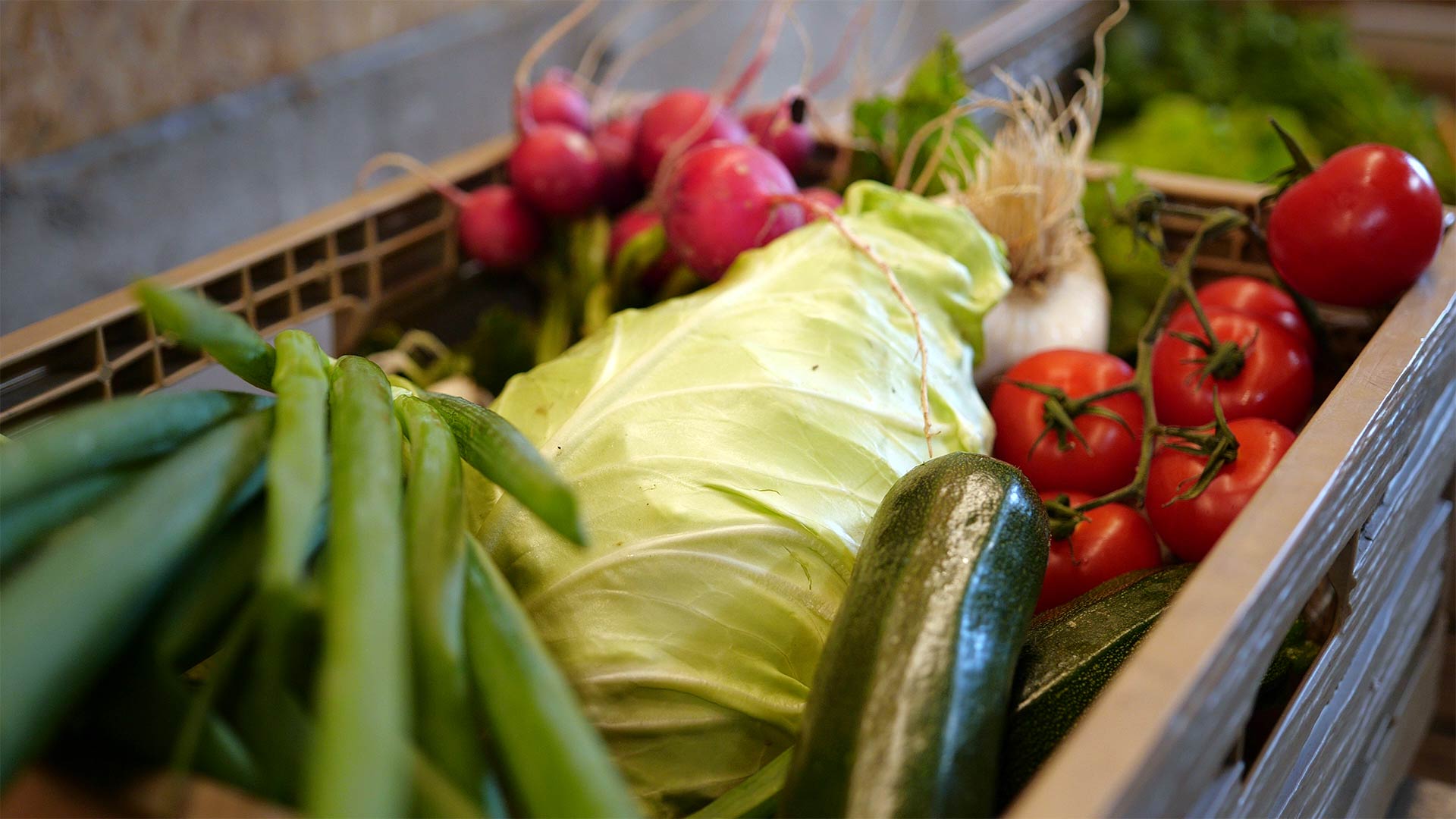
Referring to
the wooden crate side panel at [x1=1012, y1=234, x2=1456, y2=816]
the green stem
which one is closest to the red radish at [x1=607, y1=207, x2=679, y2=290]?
the green stem

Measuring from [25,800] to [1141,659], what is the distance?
1.76 feet

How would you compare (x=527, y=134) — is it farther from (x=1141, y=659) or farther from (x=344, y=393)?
(x=1141, y=659)

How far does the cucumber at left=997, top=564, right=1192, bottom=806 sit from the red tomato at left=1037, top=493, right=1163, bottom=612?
0.19ft

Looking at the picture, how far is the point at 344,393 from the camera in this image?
680 mm

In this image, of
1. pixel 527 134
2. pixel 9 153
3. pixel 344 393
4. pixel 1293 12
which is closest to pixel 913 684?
pixel 344 393

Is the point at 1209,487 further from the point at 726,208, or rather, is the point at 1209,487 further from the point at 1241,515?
the point at 726,208

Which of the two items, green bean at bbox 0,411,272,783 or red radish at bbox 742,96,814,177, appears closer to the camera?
green bean at bbox 0,411,272,783

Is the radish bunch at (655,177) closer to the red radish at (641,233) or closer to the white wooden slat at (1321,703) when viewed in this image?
the red radish at (641,233)

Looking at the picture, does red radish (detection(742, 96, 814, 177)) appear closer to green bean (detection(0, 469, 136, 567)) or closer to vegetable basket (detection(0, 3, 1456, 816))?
vegetable basket (detection(0, 3, 1456, 816))

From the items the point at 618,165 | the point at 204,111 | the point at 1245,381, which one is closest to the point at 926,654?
the point at 1245,381

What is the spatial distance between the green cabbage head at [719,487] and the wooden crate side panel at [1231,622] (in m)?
0.25

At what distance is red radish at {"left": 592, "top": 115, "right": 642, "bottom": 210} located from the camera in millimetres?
1431

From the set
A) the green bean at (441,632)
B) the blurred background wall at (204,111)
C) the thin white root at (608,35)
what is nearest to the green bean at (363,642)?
the green bean at (441,632)

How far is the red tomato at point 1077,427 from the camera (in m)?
1.04
